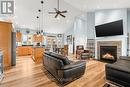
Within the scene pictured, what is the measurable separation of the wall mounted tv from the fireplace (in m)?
0.91

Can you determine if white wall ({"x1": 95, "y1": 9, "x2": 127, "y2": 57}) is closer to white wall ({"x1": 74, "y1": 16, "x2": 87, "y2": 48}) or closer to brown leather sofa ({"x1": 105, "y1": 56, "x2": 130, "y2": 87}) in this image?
white wall ({"x1": 74, "y1": 16, "x2": 87, "y2": 48})

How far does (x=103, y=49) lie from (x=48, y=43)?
319 inches

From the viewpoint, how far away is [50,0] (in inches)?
324

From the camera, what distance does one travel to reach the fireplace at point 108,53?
302 inches

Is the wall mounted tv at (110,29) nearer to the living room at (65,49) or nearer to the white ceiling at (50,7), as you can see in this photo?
the living room at (65,49)

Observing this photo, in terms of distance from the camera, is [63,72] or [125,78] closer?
[125,78]

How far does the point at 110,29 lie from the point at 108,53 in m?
1.61

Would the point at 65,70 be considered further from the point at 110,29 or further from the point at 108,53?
the point at 108,53

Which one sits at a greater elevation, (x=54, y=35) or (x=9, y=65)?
(x=54, y=35)

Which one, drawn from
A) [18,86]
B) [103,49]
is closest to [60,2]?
[103,49]

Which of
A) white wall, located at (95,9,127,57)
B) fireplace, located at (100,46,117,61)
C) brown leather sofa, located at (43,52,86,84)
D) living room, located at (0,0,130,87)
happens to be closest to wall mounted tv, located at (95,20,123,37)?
living room, located at (0,0,130,87)

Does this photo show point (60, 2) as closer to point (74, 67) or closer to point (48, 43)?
point (74, 67)

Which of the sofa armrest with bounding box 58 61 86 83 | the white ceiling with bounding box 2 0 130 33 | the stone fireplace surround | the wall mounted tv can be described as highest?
the white ceiling with bounding box 2 0 130 33

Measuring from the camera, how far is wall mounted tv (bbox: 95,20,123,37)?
709 centimetres
